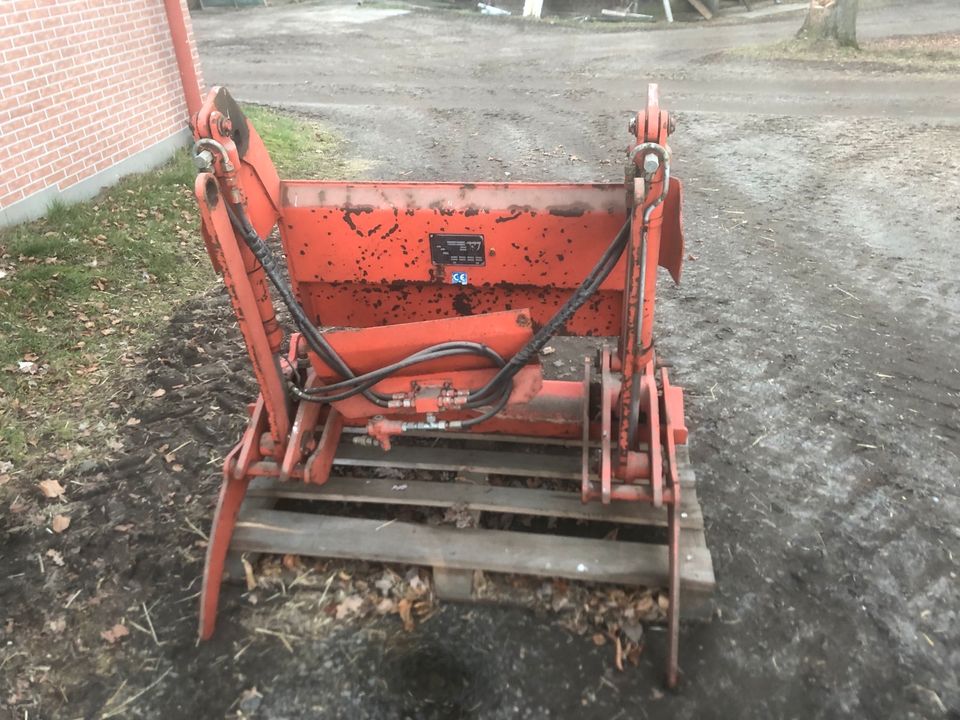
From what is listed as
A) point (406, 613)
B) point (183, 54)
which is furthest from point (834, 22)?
point (406, 613)

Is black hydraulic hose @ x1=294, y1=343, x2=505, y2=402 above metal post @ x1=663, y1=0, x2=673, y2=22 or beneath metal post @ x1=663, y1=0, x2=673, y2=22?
beneath

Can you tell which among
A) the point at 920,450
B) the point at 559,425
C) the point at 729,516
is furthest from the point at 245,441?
the point at 920,450

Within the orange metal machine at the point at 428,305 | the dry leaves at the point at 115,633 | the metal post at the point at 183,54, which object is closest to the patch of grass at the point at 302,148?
the metal post at the point at 183,54

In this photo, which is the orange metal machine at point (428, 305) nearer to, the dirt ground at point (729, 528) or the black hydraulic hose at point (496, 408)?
the black hydraulic hose at point (496, 408)

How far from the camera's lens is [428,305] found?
313 cm

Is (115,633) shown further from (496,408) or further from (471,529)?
(496,408)

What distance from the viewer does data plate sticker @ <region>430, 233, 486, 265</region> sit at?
289 centimetres

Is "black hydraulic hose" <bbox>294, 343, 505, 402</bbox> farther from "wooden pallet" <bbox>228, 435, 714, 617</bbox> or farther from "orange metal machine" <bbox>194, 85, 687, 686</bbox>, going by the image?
"wooden pallet" <bbox>228, 435, 714, 617</bbox>

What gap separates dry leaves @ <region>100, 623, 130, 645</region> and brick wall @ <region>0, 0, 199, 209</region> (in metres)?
3.96

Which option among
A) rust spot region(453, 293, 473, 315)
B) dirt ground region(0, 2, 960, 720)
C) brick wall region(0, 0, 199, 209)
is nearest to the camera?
dirt ground region(0, 2, 960, 720)

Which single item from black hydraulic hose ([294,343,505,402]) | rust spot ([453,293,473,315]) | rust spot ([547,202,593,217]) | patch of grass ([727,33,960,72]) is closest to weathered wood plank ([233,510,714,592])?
black hydraulic hose ([294,343,505,402])

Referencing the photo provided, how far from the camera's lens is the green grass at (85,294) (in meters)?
4.01

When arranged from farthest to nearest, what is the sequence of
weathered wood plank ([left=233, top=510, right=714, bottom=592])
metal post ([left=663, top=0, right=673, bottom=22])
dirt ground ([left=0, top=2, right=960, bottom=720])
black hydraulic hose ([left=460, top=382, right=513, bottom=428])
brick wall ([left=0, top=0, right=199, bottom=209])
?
metal post ([left=663, top=0, right=673, bottom=22]) < brick wall ([left=0, top=0, right=199, bottom=209]) < black hydraulic hose ([left=460, top=382, right=513, bottom=428]) < weathered wood plank ([left=233, top=510, right=714, bottom=592]) < dirt ground ([left=0, top=2, right=960, bottom=720])

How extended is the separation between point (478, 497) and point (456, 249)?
1.04 meters
